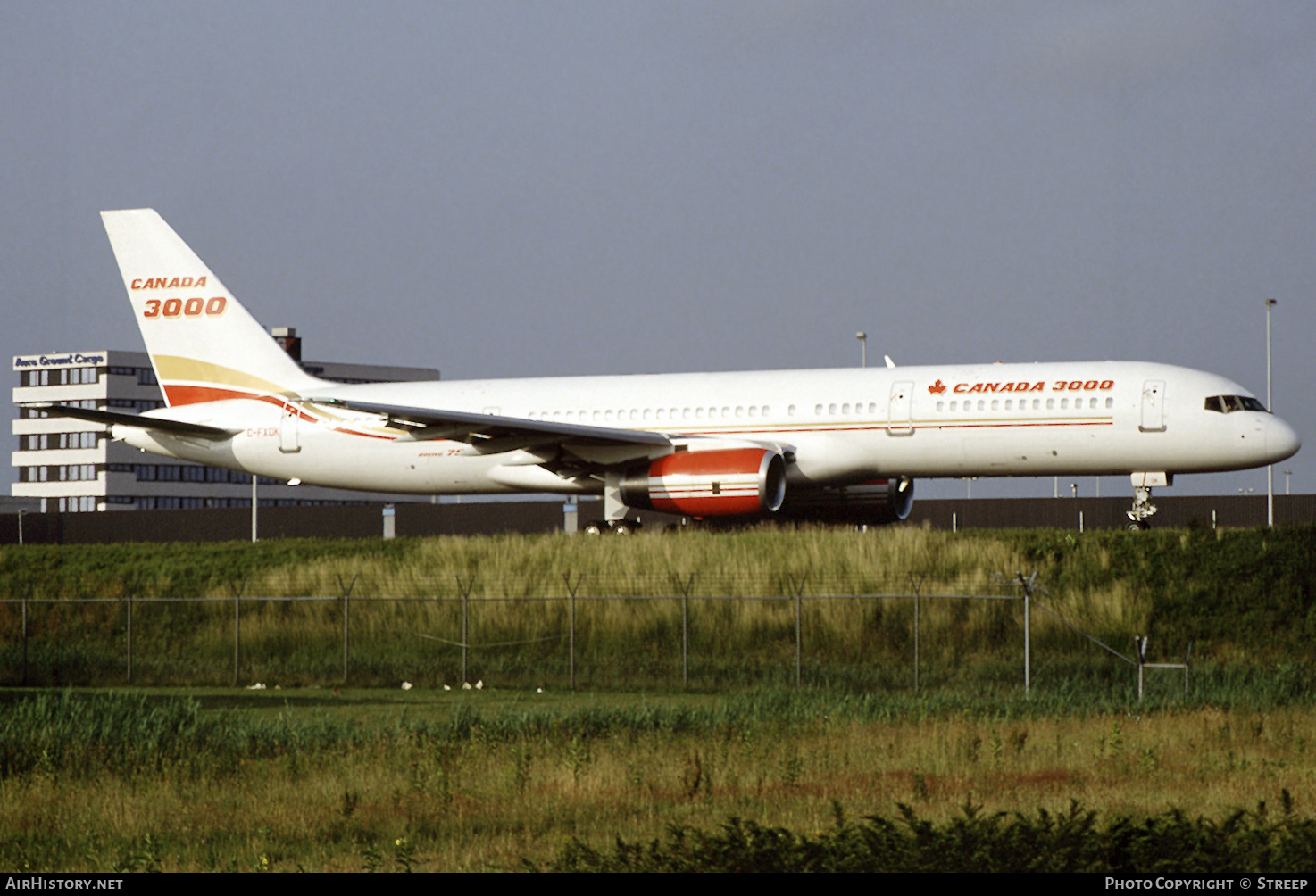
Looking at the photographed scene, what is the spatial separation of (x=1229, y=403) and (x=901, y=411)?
673 centimetres

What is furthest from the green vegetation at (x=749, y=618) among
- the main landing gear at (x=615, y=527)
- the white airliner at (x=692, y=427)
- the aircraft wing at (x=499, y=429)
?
the aircraft wing at (x=499, y=429)

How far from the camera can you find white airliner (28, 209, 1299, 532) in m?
34.4

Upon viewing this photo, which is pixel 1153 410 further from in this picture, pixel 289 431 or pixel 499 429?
pixel 289 431

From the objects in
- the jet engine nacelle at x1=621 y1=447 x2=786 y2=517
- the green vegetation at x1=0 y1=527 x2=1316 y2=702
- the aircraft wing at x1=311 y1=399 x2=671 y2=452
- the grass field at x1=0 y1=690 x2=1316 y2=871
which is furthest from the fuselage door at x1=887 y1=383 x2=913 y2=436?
the grass field at x1=0 y1=690 x2=1316 y2=871

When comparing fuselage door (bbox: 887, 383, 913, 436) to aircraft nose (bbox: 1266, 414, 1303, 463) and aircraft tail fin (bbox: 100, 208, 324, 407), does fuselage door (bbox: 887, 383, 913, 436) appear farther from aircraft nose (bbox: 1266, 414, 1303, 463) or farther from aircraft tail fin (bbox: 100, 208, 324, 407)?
aircraft tail fin (bbox: 100, 208, 324, 407)

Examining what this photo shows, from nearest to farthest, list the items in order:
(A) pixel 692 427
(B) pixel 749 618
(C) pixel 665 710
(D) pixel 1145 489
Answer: (C) pixel 665 710 → (B) pixel 749 618 → (D) pixel 1145 489 → (A) pixel 692 427

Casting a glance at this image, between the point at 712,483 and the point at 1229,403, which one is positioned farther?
the point at 712,483

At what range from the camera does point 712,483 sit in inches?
1396

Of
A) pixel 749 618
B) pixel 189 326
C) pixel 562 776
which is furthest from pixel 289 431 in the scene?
pixel 562 776

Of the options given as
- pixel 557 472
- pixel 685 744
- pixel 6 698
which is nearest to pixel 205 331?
pixel 557 472

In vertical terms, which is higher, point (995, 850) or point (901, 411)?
point (901, 411)

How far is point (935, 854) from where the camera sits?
11.4 metres

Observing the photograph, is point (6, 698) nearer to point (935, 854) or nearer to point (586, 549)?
point (586, 549)

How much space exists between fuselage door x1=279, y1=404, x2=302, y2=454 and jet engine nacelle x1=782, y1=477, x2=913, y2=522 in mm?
12847
